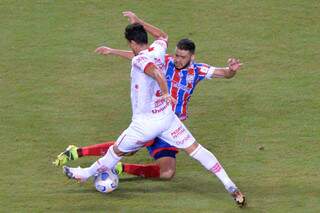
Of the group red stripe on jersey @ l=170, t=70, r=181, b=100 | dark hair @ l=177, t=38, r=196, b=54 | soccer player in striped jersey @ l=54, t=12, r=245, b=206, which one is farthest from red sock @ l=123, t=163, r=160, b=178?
dark hair @ l=177, t=38, r=196, b=54

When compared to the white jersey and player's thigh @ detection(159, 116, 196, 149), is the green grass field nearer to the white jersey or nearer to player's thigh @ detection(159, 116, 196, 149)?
player's thigh @ detection(159, 116, 196, 149)

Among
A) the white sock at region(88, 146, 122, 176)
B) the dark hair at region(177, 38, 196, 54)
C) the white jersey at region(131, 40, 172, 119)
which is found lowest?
the white sock at region(88, 146, 122, 176)

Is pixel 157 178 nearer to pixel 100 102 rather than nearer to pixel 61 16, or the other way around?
pixel 100 102

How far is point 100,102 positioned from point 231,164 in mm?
3210

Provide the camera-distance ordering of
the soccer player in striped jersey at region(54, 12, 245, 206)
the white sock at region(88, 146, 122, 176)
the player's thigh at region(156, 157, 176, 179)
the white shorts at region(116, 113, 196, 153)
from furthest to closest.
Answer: the player's thigh at region(156, 157, 176, 179), the soccer player in striped jersey at region(54, 12, 245, 206), the white sock at region(88, 146, 122, 176), the white shorts at region(116, 113, 196, 153)

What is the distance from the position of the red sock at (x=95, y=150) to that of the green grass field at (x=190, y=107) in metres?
0.48

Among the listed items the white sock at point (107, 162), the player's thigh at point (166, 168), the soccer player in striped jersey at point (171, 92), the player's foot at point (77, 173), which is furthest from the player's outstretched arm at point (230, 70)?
the player's foot at point (77, 173)

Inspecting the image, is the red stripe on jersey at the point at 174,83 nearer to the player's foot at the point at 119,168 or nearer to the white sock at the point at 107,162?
the player's foot at the point at 119,168

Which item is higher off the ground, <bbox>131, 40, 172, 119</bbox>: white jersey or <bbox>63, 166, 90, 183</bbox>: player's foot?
<bbox>131, 40, 172, 119</bbox>: white jersey

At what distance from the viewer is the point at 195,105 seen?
1656cm

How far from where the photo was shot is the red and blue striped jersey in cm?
1434

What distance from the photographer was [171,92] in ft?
47.2

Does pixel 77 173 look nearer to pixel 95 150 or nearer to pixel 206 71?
pixel 95 150

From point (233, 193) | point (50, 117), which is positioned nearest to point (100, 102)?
point (50, 117)
